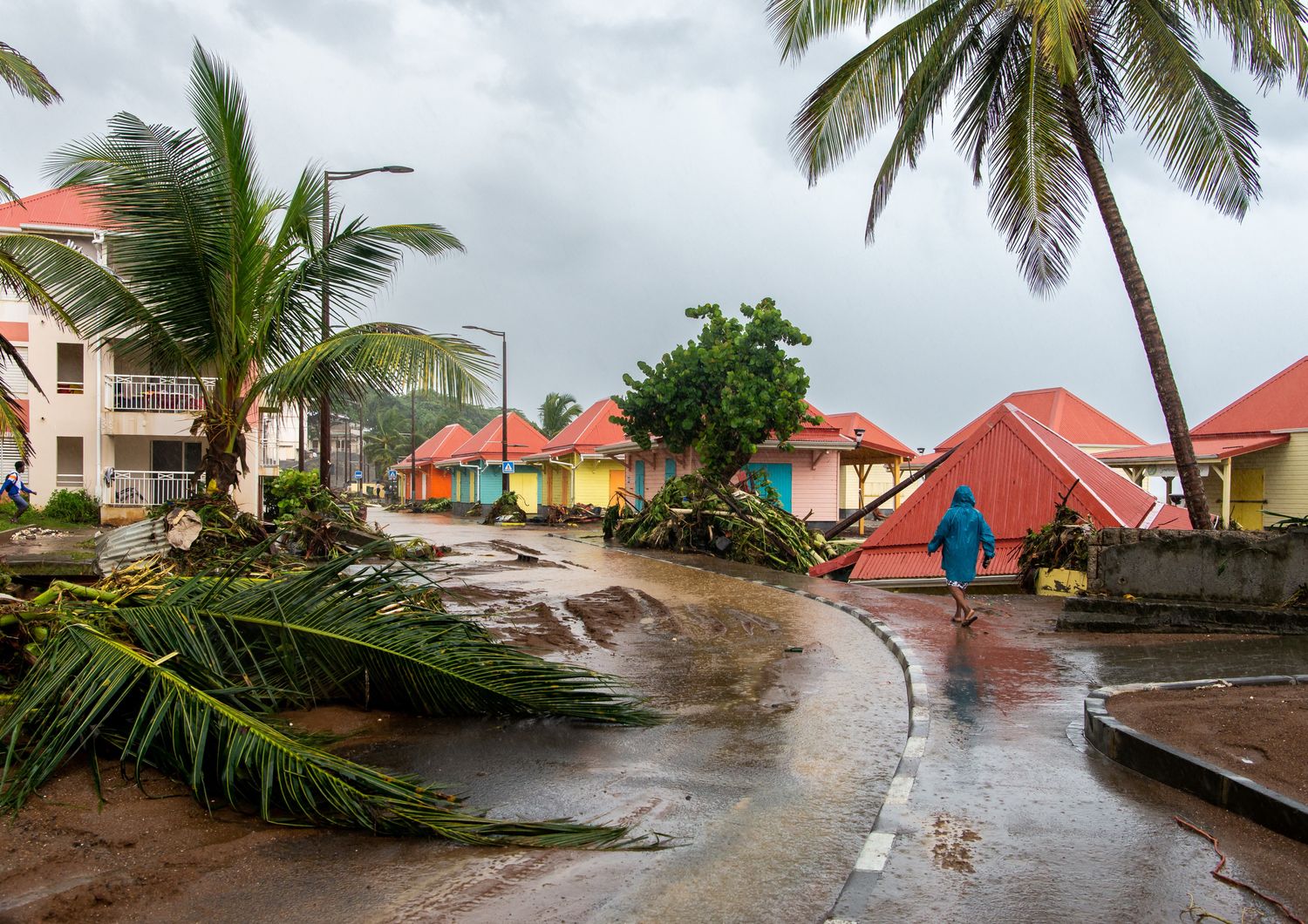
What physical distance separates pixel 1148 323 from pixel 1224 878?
10120mm

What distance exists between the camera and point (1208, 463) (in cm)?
2350

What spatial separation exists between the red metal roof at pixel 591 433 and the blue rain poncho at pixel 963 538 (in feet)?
97.0

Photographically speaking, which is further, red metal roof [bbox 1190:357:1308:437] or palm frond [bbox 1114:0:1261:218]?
red metal roof [bbox 1190:357:1308:437]

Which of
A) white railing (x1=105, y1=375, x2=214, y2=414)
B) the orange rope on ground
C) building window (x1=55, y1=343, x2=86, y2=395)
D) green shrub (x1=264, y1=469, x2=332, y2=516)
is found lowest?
the orange rope on ground

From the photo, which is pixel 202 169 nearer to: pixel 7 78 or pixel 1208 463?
pixel 7 78

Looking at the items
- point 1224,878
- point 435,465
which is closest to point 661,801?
point 1224,878

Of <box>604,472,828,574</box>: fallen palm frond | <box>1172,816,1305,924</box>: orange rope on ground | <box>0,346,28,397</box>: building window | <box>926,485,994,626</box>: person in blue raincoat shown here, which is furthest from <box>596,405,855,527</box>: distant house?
<box>1172,816,1305,924</box>: orange rope on ground

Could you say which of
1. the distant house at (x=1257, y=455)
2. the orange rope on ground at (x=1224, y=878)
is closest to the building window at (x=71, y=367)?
the distant house at (x=1257, y=455)

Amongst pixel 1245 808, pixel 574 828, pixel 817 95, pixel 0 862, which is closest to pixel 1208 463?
pixel 817 95

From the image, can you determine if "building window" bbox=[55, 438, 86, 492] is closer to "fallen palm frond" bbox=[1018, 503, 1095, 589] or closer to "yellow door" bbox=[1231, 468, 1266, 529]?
"fallen palm frond" bbox=[1018, 503, 1095, 589]

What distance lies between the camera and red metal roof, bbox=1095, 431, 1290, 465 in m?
23.0

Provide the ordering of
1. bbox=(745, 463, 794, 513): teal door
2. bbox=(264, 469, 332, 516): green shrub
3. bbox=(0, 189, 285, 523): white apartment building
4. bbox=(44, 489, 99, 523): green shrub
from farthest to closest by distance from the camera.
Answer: bbox=(745, 463, 794, 513): teal door
bbox=(0, 189, 285, 523): white apartment building
bbox=(44, 489, 99, 523): green shrub
bbox=(264, 469, 332, 516): green shrub

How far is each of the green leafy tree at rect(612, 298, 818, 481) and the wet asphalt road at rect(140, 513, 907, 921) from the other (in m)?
16.2

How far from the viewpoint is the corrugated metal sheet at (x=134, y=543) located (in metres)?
9.78
